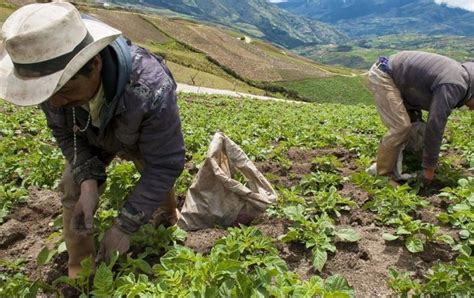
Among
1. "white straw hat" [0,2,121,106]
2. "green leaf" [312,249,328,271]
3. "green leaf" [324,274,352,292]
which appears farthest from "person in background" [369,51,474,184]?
"white straw hat" [0,2,121,106]

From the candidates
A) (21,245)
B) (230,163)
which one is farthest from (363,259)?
(21,245)

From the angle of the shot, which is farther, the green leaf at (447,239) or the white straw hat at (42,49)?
the green leaf at (447,239)

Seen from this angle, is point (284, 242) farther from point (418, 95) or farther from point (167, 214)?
point (418, 95)

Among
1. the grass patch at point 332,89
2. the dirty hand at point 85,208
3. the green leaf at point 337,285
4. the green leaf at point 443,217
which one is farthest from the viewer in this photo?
the grass patch at point 332,89

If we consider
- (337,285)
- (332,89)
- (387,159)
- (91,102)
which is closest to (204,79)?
(332,89)

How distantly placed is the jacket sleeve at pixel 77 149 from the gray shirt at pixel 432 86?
3.60 m

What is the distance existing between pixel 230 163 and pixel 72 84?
231cm

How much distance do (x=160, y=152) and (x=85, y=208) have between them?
721 millimetres

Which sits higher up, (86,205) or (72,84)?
(72,84)

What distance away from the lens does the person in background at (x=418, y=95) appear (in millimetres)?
5145

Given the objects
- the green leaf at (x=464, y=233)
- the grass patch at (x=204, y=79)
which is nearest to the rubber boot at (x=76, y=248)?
the green leaf at (x=464, y=233)

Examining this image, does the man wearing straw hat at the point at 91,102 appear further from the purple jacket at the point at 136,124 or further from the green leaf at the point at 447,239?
the green leaf at the point at 447,239

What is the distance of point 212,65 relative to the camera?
233 ft

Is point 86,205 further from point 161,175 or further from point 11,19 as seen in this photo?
point 11,19
